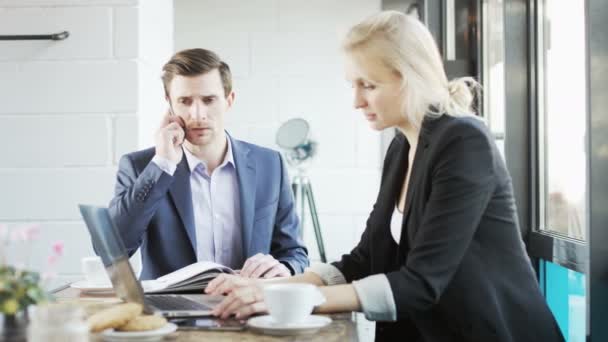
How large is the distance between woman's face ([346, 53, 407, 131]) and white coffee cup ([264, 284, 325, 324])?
23.3 inches

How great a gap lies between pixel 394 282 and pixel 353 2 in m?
3.14

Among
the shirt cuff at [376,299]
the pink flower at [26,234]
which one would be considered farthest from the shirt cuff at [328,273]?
the pink flower at [26,234]

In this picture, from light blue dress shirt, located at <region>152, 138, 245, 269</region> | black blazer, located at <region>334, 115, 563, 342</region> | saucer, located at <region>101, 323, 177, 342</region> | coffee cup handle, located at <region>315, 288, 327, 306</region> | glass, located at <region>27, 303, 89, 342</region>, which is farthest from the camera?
light blue dress shirt, located at <region>152, 138, 245, 269</region>

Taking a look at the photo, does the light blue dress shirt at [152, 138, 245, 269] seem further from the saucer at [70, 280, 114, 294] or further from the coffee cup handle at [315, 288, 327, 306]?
the coffee cup handle at [315, 288, 327, 306]

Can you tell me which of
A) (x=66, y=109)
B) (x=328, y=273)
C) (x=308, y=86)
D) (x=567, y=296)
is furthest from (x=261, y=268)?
(x=308, y=86)

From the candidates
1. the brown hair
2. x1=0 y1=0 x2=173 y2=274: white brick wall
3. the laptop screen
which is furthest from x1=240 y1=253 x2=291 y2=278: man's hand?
x1=0 y1=0 x2=173 y2=274: white brick wall

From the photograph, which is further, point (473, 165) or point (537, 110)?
point (537, 110)

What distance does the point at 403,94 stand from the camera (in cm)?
175

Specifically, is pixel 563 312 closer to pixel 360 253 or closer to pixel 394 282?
pixel 360 253

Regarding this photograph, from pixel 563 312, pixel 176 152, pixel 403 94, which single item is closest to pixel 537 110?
pixel 563 312

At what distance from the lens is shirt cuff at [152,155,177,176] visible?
228cm

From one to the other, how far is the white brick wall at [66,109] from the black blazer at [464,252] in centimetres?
166

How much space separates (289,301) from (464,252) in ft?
1.50

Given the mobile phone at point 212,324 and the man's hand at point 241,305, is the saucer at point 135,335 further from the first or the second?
the man's hand at point 241,305
